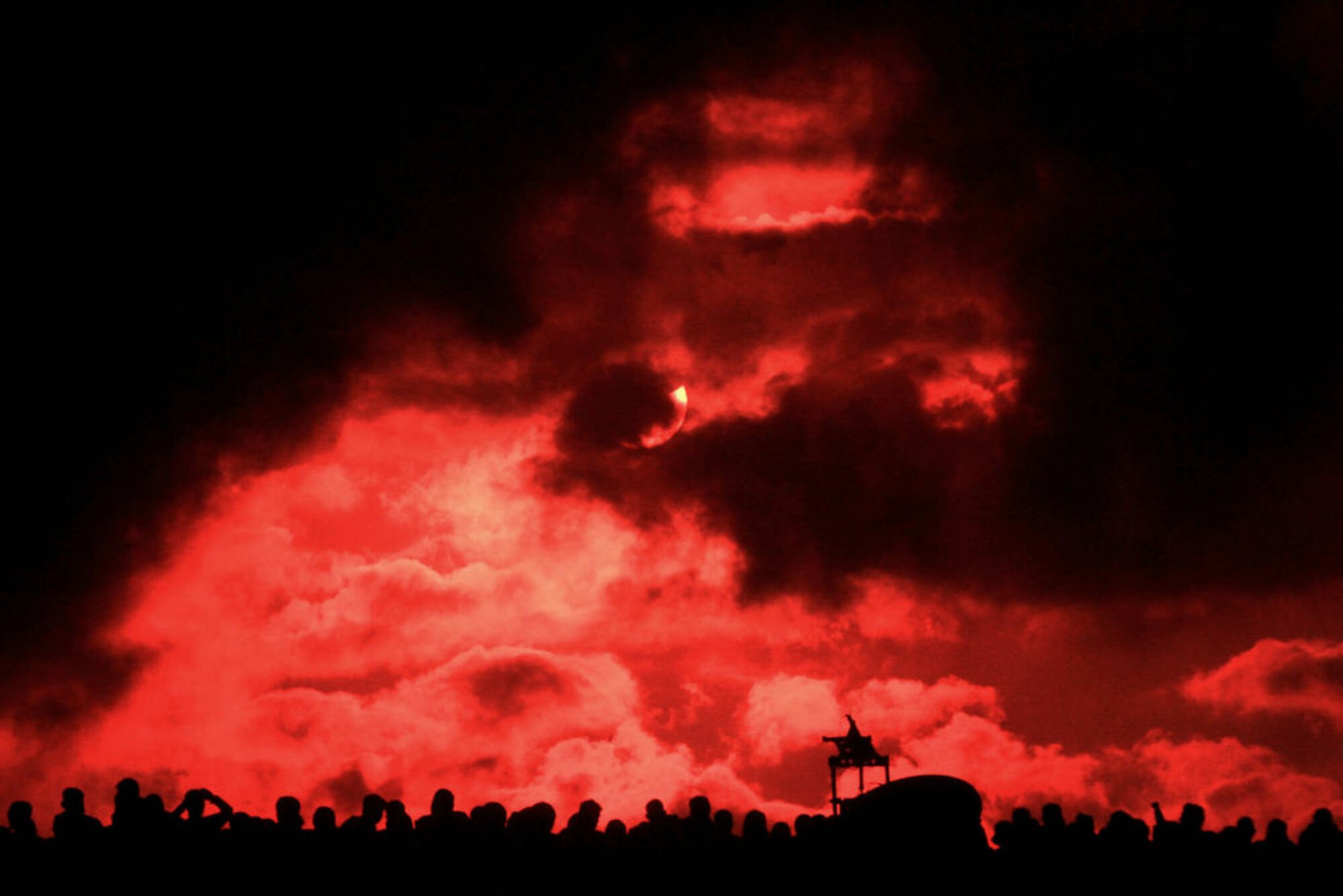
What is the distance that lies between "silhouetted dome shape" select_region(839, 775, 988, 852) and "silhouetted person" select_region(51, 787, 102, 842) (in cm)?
873

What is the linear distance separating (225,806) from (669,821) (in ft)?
17.2

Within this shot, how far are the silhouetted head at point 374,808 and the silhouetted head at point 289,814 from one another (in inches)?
28.8

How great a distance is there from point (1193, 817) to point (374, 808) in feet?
32.6

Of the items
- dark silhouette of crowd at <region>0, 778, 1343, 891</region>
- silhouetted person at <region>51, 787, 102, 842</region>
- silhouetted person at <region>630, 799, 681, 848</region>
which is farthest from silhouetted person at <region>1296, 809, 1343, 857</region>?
Answer: silhouetted person at <region>51, 787, 102, 842</region>

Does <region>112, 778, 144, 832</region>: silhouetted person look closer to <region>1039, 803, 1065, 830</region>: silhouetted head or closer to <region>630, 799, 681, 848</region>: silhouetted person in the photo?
<region>630, 799, 681, 848</region>: silhouetted person

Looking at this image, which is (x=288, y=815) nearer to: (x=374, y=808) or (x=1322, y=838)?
(x=374, y=808)

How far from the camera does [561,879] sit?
1552 cm

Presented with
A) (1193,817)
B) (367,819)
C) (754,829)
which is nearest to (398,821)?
(367,819)

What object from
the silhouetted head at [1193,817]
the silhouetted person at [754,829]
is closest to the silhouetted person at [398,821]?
the silhouetted person at [754,829]

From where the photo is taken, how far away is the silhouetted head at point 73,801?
15227 mm

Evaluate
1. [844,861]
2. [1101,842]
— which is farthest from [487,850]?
[1101,842]

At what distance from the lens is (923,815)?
17.3 m

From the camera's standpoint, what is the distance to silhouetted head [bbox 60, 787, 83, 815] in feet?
50.0

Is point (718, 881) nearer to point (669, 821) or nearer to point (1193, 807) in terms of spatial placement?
point (669, 821)
